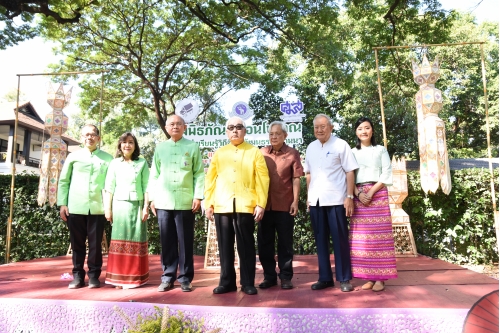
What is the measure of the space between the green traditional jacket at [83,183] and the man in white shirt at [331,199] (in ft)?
6.48

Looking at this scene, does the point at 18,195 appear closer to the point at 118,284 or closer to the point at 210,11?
the point at 118,284

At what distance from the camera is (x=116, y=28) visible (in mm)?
9906

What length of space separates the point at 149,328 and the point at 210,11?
298 inches

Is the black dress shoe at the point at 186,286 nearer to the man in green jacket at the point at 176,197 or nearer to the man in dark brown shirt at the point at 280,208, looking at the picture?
the man in green jacket at the point at 176,197

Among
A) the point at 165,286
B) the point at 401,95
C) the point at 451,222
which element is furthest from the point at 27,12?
the point at 401,95

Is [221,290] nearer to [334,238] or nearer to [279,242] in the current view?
[279,242]

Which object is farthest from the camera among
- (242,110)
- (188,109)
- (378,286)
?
(188,109)

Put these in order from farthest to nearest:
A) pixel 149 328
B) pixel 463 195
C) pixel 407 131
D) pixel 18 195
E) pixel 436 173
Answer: pixel 407 131
pixel 18 195
pixel 463 195
pixel 436 173
pixel 149 328

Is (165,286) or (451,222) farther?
(451,222)

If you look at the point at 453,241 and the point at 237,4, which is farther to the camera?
the point at 237,4

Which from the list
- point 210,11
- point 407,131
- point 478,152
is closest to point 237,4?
point 210,11

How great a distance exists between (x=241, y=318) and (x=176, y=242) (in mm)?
1093

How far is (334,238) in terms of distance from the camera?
3053mm

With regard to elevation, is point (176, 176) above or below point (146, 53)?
below
